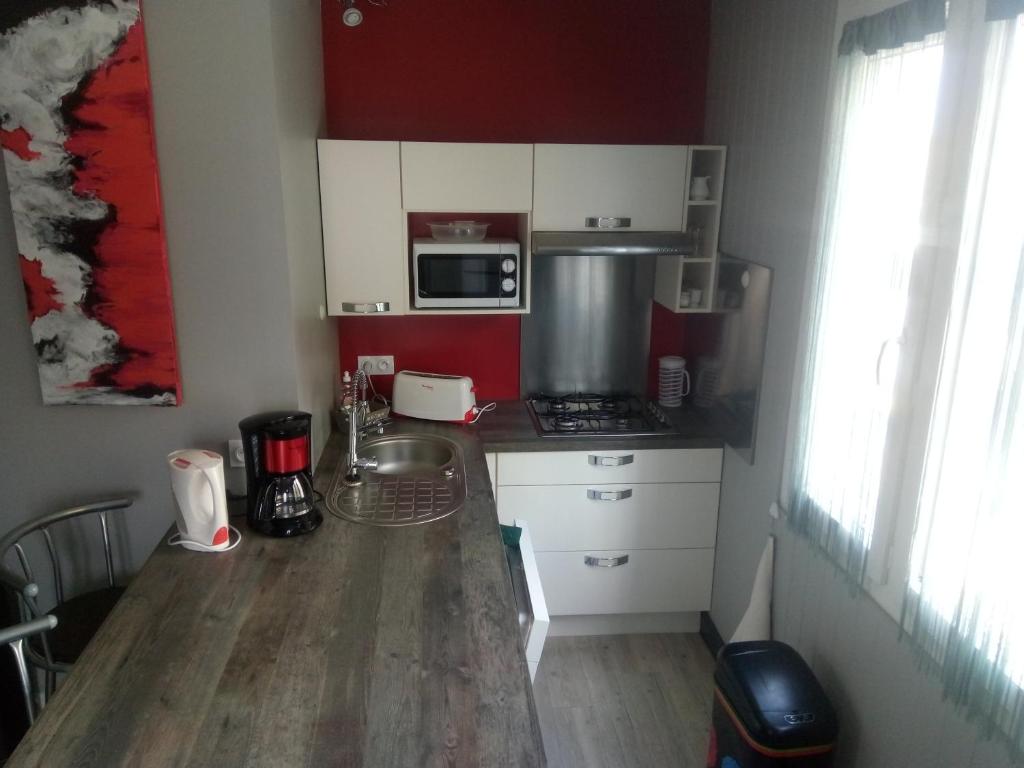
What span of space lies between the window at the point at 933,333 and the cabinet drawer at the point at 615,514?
0.87 metres

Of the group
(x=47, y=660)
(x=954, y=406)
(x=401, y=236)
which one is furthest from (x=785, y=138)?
(x=47, y=660)

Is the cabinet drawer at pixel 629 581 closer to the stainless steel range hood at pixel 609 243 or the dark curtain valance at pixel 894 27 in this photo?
the stainless steel range hood at pixel 609 243

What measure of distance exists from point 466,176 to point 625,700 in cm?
206

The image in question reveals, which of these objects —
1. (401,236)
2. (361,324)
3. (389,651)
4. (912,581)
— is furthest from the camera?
(361,324)

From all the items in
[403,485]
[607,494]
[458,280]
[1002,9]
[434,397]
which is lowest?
[607,494]

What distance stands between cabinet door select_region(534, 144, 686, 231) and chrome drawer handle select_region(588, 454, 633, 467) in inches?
35.3

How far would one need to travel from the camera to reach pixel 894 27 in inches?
66.9

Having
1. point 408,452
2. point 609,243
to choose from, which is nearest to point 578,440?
point 408,452

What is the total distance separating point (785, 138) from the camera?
7.66 ft

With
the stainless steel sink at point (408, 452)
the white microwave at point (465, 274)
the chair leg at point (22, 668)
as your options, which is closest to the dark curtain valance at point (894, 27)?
the white microwave at point (465, 274)

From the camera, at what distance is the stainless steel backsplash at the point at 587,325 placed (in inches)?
127

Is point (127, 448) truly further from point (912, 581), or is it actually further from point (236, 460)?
point (912, 581)

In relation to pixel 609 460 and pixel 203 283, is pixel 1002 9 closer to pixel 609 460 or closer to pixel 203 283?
pixel 609 460

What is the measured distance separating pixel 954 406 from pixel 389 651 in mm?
1317
